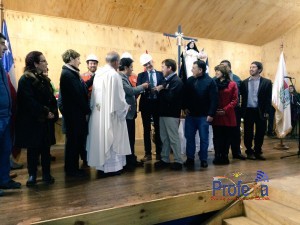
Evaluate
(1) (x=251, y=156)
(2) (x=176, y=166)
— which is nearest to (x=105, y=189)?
(2) (x=176, y=166)

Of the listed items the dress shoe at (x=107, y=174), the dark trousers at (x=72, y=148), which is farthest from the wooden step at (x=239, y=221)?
the dark trousers at (x=72, y=148)

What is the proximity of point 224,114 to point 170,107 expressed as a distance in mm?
739

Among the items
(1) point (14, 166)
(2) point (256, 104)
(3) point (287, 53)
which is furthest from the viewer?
(3) point (287, 53)

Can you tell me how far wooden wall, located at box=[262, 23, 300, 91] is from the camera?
7102 mm

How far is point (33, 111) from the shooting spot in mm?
2656

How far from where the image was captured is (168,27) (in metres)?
6.01

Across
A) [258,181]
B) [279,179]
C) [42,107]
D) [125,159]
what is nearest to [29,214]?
[42,107]

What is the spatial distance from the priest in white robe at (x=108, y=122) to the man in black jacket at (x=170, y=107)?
0.52 meters

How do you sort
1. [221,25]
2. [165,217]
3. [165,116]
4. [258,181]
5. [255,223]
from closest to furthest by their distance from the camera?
1. [165,217]
2. [255,223]
3. [258,181]
4. [165,116]
5. [221,25]

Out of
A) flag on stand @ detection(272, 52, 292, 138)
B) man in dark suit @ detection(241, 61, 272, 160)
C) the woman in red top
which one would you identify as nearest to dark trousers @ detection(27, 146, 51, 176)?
the woman in red top

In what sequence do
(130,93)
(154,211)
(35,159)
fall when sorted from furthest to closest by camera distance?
(130,93)
(35,159)
(154,211)

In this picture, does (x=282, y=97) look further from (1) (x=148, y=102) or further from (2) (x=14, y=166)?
(2) (x=14, y=166)

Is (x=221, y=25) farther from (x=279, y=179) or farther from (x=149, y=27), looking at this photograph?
(x=279, y=179)

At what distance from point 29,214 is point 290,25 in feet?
23.5
